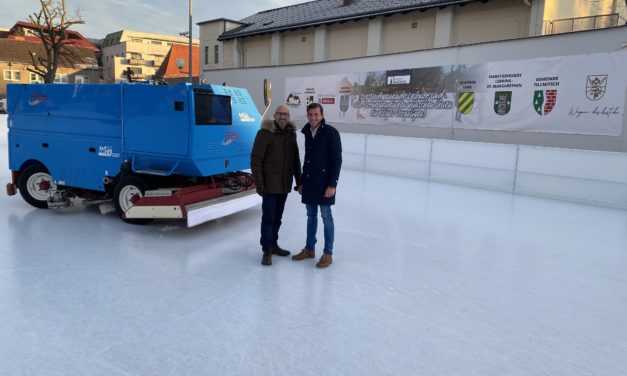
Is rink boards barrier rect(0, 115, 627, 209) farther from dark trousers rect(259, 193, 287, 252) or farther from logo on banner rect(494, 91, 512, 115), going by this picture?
dark trousers rect(259, 193, 287, 252)

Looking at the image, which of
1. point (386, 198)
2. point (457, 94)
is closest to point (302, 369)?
point (386, 198)

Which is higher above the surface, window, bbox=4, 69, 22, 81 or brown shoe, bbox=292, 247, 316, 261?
window, bbox=4, 69, 22, 81

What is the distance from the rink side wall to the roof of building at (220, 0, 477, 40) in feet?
14.5

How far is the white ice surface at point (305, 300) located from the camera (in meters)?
2.69

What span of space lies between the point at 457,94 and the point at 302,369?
440 inches

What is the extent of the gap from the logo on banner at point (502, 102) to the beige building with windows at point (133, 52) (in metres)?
43.5

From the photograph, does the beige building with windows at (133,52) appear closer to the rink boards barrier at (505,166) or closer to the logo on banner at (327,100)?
the logo on banner at (327,100)

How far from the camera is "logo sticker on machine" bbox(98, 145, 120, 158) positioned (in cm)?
553

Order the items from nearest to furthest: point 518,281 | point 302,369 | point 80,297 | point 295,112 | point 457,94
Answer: point 302,369
point 80,297
point 518,281
point 457,94
point 295,112

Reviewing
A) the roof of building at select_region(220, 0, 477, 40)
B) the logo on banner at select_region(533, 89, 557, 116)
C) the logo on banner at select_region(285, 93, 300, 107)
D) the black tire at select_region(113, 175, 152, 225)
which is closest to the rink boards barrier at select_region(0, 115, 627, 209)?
the logo on banner at select_region(533, 89, 557, 116)

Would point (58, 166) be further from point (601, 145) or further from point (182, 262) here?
point (601, 145)

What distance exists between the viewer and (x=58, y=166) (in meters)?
5.97

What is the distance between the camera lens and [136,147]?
212 inches
